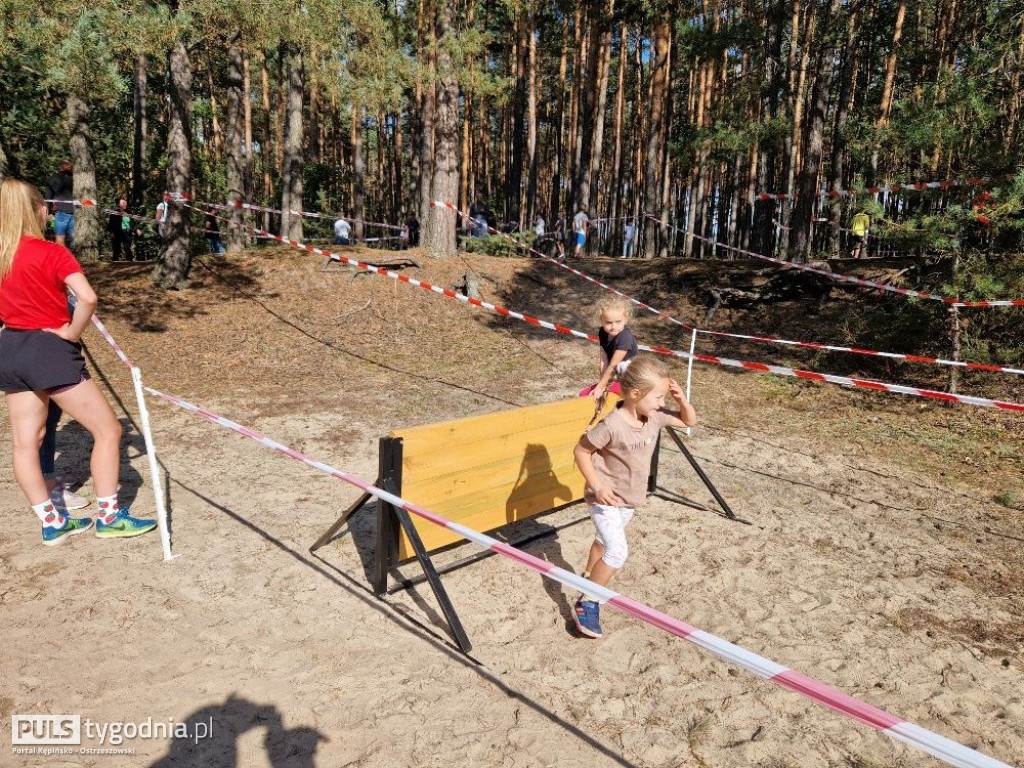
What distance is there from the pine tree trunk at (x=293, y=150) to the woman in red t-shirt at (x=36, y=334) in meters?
13.2

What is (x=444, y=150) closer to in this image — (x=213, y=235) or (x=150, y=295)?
(x=150, y=295)

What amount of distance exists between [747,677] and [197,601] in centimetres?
334

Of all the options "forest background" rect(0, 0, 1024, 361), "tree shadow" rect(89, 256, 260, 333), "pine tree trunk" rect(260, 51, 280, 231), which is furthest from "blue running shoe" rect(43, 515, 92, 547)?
"pine tree trunk" rect(260, 51, 280, 231)

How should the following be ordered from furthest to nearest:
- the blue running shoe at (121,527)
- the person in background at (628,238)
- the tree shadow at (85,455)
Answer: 1. the person in background at (628,238)
2. the tree shadow at (85,455)
3. the blue running shoe at (121,527)

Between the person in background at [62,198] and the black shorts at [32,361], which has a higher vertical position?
the person in background at [62,198]

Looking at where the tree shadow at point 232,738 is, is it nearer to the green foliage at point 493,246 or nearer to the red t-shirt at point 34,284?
the red t-shirt at point 34,284

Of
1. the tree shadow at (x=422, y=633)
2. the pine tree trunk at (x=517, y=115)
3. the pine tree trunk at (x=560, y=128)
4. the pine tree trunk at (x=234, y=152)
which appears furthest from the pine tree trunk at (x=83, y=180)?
the pine tree trunk at (x=560, y=128)

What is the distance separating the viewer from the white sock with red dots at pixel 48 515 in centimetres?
425

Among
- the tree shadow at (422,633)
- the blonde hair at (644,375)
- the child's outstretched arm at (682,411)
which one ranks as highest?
the blonde hair at (644,375)

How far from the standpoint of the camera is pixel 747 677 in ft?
11.2

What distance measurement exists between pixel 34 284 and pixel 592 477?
11.7 feet

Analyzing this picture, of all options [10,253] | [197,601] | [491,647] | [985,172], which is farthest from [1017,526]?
[10,253]

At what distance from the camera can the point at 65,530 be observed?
452 cm

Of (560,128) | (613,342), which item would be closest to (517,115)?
(560,128)
